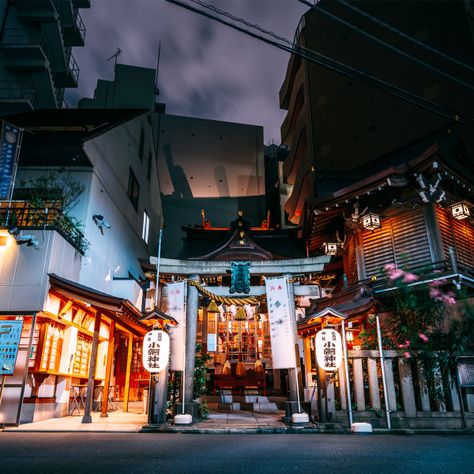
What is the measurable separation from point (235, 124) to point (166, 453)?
2879 centimetres

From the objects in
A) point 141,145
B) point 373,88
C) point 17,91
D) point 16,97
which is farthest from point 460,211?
point 17,91

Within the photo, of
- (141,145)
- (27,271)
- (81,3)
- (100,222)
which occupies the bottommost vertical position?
(27,271)

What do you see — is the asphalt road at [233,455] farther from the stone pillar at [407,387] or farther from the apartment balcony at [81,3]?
the apartment balcony at [81,3]

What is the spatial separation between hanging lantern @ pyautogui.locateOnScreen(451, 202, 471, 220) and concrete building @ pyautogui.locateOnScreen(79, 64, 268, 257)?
17746 millimetres

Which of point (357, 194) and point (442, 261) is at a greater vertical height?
point (357, 194)

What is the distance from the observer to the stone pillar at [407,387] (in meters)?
11.1

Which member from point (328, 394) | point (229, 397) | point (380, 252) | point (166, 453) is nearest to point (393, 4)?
point (380, 252)

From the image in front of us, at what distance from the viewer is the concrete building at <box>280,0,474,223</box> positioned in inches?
757

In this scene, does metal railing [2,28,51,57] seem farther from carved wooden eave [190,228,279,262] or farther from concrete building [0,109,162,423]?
carved wooden eave [190,228,279,262]

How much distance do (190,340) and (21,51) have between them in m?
21.5

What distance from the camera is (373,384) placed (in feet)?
37.4

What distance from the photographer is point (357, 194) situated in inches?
613

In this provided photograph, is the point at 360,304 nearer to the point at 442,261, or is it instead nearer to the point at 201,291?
the point at 442,261

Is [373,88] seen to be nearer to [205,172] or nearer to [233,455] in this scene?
[205,172]
